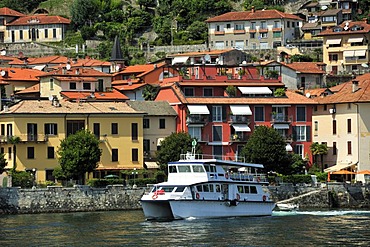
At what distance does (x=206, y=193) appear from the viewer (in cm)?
9331

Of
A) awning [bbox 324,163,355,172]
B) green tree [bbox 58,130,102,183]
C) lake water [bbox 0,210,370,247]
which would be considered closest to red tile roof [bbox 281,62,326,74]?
awning [bbox 324,163,355,172]

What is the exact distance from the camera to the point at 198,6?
18438cm

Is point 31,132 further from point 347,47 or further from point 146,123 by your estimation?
point 347,47

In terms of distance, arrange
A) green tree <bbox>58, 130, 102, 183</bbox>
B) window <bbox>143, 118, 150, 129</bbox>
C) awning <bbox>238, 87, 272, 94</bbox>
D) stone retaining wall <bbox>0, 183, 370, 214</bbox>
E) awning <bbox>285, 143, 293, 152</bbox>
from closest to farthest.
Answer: stone retaining wall <bbox>0, 183, 370, 214</bbox>, green tree <bbox>58, 130, 102, 183</bbox>, window <bbox>143, 118, 150, 129</bbox>, awning <bbox>285, 143, 293, 152</bbox>, awning <bbox>238, 87, 272, 94</bbox>

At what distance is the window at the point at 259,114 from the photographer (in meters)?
119

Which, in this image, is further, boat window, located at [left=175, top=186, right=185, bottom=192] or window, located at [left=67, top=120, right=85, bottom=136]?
window, located at [left=67, top=120, right=85, bottom=136]

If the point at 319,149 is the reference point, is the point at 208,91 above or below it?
above

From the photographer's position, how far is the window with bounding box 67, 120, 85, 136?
4370 inches

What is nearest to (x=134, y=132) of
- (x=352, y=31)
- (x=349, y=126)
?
(x=349, y=126)

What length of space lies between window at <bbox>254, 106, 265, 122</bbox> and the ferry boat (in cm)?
1954

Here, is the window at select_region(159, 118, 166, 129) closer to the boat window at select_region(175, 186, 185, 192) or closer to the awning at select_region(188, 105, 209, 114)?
the awning at select_region(188, 105, 209, 114)

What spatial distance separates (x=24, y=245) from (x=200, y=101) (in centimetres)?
4232

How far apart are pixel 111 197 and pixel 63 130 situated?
9.85 m

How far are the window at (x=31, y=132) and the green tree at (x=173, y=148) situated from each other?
954 centimetres
